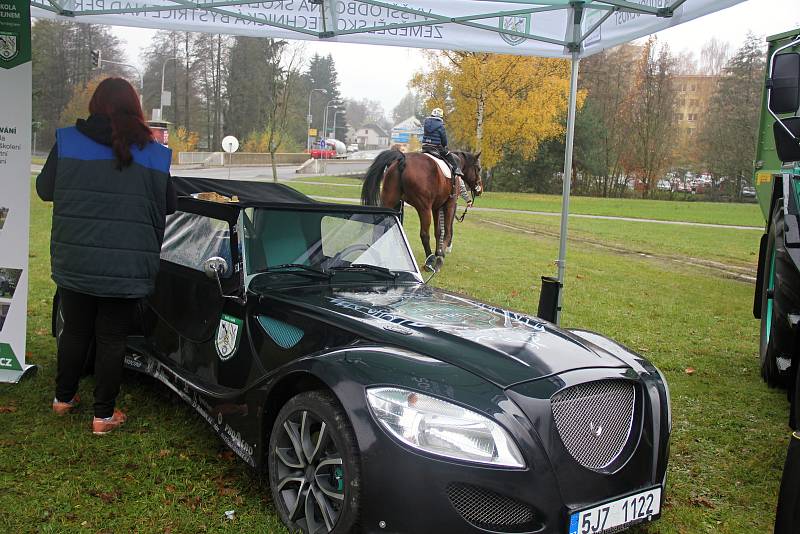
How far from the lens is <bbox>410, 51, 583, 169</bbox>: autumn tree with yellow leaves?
36.9 meters

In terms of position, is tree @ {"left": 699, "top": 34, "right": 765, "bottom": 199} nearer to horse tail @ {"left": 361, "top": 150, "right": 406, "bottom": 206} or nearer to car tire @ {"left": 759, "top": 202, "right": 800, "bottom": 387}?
horse tail @ {"left": 361, "top": 150, "right": 406, "bottom": 206}

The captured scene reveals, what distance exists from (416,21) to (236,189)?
292 centimetres

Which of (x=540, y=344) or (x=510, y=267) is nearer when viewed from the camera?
(x=540, y=344)

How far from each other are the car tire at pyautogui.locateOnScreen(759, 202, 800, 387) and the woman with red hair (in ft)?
15.0

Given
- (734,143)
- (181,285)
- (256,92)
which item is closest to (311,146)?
(256,92)

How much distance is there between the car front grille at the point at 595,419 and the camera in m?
2.96

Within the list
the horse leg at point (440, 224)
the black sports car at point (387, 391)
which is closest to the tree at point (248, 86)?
the horse leg at point (440, 224)

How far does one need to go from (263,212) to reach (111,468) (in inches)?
68.8

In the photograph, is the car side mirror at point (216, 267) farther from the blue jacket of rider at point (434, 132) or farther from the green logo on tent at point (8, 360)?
the blue jacket of rider at point (434, 132)

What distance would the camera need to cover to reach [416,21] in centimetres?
732

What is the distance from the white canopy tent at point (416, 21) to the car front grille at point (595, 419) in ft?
11.0

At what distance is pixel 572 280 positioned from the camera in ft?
41.3

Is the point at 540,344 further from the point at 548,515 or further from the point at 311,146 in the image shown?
the point at 311,146

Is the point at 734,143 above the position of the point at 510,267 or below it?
above
